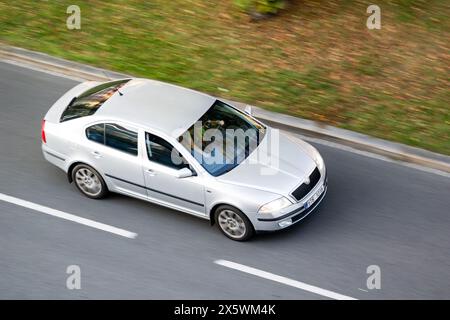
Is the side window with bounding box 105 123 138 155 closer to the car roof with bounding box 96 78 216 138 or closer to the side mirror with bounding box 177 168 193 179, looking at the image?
the car roof with bounding box 96 78 216 138

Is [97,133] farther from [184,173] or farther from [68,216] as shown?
[184,173]

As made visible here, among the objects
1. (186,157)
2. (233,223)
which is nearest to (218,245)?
(233,223)

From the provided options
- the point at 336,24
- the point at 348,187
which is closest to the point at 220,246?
the point at 348,187

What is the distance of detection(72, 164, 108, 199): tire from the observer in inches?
428

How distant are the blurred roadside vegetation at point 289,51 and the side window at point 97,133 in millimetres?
3109

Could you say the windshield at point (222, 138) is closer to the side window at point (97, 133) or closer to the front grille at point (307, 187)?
the front grille at point (307, 187)

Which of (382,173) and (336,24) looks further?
(336,24)

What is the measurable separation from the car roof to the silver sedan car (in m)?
0.01

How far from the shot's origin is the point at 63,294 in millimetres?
9633

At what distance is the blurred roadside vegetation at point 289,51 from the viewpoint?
1296 cm

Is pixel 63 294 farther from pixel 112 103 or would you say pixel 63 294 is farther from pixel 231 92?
pixel 231 92

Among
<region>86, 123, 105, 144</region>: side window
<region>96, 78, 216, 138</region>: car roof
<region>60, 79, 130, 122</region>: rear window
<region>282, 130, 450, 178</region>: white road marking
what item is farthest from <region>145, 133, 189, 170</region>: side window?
<region>282, 130, 450, 178</region>: white road marking

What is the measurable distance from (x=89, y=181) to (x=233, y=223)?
2.33m
